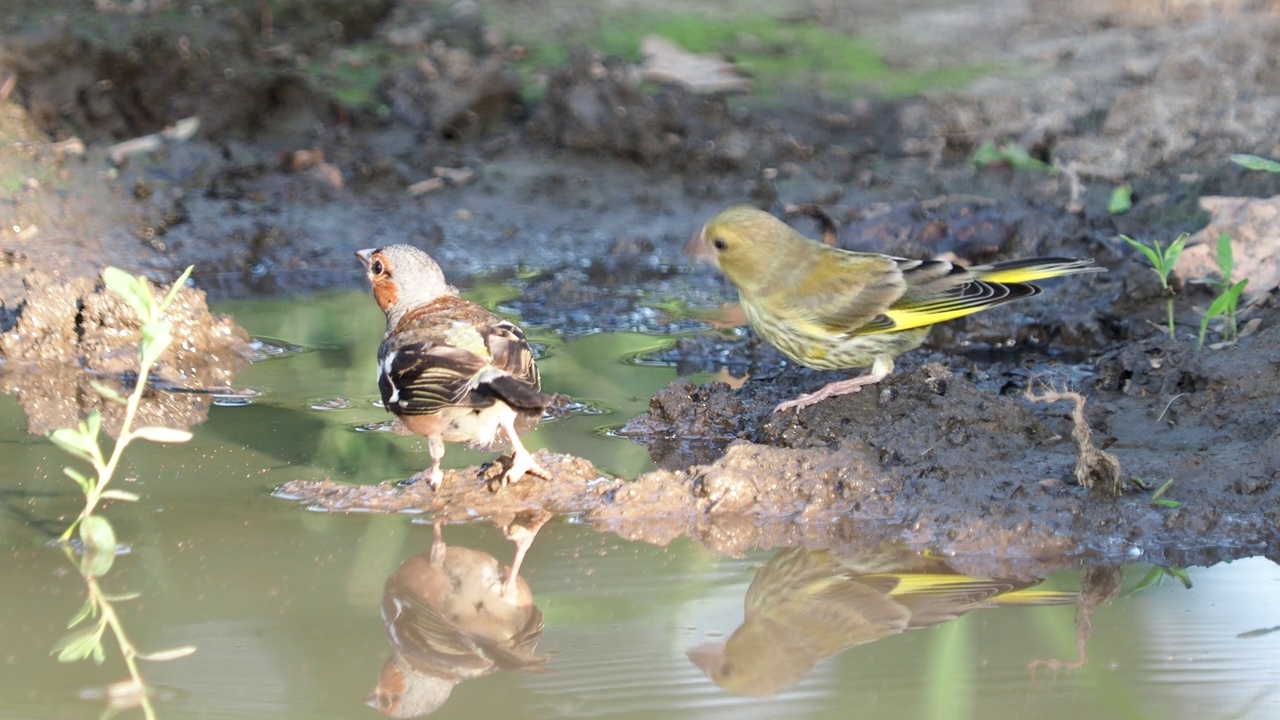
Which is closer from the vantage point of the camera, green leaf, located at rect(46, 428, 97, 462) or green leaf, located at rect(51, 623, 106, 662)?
green leaf, located at rect(51, 623, 106, 662)

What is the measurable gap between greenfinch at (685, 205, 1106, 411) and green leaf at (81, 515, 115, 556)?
110 inches

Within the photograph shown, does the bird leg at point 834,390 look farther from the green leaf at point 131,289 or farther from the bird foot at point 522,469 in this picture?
the green leaf at point 131,289

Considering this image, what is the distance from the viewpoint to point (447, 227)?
862cm

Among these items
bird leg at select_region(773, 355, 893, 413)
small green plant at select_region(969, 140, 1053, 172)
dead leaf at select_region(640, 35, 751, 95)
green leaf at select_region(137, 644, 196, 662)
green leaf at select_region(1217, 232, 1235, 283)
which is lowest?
dead leaf at select_region(640, 35, 751, 95)

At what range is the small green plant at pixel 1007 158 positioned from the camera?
8758 millimetres

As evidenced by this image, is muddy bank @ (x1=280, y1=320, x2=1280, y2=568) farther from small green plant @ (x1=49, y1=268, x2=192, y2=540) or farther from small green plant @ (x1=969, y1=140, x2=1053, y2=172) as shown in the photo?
small green plant @ (x1=969, y1=140, x2=1053, y2=172)

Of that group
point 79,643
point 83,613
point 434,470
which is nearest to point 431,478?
point 434,470

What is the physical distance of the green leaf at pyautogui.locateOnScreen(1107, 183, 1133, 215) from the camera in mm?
7660

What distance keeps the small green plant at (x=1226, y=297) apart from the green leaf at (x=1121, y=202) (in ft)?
5.32

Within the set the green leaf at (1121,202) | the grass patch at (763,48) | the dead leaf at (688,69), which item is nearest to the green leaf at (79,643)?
the green leaf at (1121,202)

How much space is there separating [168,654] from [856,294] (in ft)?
10.9

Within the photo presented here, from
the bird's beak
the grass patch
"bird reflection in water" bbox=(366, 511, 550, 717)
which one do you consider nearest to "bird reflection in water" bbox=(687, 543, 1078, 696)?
"bird reflection in water" bbox=(366, 511, 550, 717)

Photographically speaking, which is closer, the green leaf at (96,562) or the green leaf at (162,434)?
the green leaf at (96,562)

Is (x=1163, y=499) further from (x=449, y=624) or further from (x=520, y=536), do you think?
(x=449, y=624)
